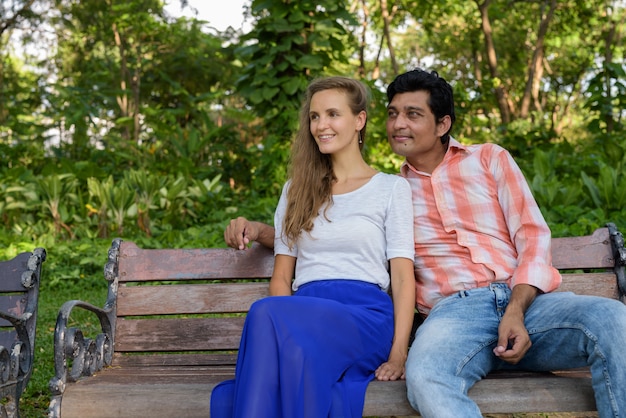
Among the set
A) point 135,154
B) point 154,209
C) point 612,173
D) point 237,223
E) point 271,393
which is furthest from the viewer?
point 135,154

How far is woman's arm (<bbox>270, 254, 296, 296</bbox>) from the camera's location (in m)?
3.11

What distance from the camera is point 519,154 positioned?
30.1 ft

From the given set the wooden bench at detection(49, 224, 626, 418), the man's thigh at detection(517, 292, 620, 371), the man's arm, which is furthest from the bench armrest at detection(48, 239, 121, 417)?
the man's thigh at detection(517, 292, 620, 371)

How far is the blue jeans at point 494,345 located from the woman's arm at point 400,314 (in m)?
0.08

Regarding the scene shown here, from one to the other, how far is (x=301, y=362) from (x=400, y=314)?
616 mm

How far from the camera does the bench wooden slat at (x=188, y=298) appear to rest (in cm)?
334

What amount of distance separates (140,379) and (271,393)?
0.75m

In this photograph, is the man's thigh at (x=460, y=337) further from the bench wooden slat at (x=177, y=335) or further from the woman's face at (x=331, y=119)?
the bench wooden slat at (x=177, y=335)

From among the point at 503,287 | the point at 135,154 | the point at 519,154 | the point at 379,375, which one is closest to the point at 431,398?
the point at 379,375

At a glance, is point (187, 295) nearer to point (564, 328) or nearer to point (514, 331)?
point (514, 331)

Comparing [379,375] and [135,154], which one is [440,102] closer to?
[379,375]

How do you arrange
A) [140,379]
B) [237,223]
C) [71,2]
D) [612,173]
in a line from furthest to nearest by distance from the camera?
[71,2], [612,173], [237,223], [140,379]

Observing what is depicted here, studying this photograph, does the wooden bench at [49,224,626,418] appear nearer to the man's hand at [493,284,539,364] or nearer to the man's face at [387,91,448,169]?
the man's hand at [493,284,539,364]

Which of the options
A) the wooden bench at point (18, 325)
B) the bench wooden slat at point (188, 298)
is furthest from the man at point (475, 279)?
the wooden bench at point (18, 325)
